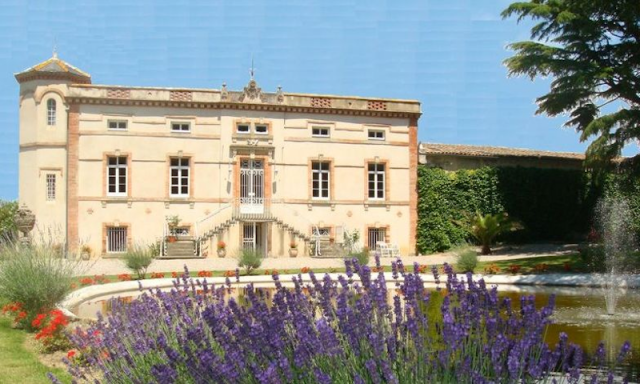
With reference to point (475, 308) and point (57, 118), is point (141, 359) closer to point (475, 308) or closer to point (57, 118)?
point (475, 308)

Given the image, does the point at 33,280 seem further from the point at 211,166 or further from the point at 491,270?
the point at 211,166

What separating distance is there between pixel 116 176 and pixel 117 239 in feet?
8.79

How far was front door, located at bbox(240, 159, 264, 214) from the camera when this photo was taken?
28.8 meters

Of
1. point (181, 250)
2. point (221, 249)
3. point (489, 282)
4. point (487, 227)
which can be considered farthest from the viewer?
point (221, 249)

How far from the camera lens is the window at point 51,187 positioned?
28.4 metres

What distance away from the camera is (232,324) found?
4156mm

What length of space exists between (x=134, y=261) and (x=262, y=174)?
40.2ft

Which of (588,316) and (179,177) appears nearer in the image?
(588,316)

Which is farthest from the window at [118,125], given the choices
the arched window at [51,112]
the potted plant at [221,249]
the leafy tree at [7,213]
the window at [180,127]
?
the leafy tree at [7,213]

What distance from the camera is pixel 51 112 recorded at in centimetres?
2886

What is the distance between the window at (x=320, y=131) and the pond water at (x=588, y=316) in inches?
605

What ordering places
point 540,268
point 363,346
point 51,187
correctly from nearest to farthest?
point 363,346, point 540,268, point 51,187

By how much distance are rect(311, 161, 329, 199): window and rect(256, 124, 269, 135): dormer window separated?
2588mm

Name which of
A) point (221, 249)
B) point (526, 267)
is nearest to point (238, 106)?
point (221, 249)
